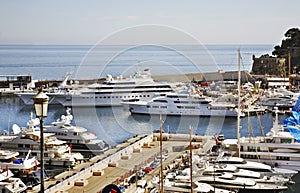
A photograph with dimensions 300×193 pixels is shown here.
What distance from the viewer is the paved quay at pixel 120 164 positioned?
14.4 m

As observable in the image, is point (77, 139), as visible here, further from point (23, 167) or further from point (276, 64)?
point (276, 64)

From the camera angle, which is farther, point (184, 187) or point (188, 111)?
point (188, 111)

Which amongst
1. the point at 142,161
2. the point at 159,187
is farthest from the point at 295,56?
the point at 159,187

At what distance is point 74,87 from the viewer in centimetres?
4478

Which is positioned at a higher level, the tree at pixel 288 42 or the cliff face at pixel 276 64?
the tree at pixel 288 42

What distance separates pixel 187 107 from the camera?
3662 cm

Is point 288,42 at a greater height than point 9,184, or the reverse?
point 288,42

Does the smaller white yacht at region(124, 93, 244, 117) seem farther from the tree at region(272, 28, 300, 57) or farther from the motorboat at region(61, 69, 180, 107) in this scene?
the tree at region(272, 28, 300, 57)

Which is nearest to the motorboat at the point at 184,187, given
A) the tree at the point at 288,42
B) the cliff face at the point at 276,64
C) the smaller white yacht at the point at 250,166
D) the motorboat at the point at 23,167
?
the smaller white yacht at the point at 250,166

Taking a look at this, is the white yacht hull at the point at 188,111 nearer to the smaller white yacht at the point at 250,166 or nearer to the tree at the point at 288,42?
the smaller white yacht at the point at 250,166

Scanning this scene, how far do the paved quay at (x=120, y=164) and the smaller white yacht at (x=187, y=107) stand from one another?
14.1 metres

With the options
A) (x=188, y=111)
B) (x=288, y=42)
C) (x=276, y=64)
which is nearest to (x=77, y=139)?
(x=188, y=111)

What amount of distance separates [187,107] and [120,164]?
19.8m

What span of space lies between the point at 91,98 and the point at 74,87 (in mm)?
4016
